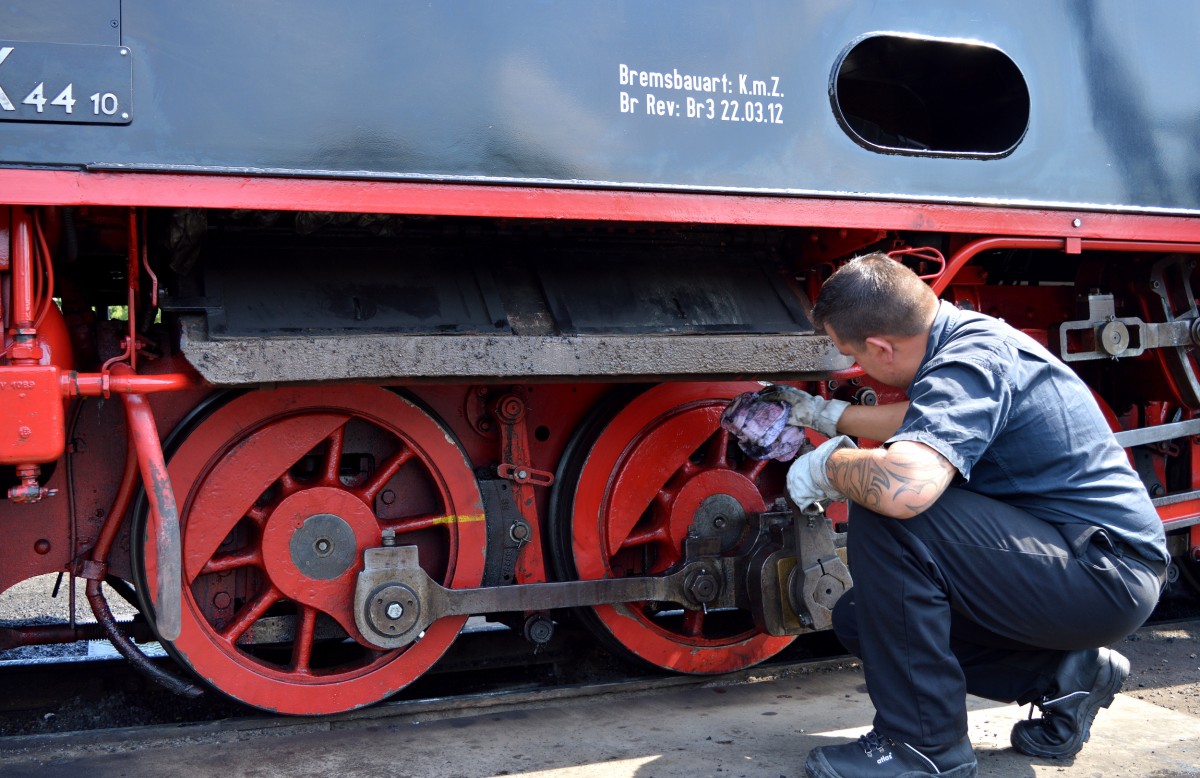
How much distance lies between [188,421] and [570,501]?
1056 millimetres

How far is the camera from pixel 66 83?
1944 mm

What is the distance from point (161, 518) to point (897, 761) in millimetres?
1657

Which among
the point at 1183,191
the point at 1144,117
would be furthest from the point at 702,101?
the point at 1183,191

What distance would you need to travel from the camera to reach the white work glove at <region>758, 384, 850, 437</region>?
105 inches

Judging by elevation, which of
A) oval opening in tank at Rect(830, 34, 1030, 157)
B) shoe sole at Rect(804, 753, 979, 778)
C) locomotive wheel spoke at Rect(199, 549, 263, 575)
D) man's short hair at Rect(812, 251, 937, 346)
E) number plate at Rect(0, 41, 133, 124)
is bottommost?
shoe sole at Rect(804, 753, 979, 778)

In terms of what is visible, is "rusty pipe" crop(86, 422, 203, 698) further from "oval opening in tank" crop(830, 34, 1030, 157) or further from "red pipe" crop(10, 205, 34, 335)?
"oval opening in tank" crop(830, 34, 1030, 157)

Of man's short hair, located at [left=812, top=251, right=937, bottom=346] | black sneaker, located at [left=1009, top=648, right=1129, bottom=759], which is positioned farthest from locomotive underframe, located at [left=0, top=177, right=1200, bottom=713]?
black sneaker, located at [left=1009, top=648, right=1129, bottom=759]

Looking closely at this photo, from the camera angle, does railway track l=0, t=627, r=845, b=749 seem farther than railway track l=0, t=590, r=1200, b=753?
Yes

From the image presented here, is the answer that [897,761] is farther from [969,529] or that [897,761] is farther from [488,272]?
[488,272]

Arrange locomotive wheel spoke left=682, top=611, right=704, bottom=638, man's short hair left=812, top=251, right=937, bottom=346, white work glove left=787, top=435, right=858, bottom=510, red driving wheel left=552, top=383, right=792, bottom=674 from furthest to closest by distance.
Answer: locomotive wheel spoke left=682, top=611, right=704, bottom=638 → red driving wheel left=552, top=383, right=792, bottom=674 → white work glove left=787, top=435, right=858, bottom=510 → man's short hair left=812, top=251, right=937, bottom=346

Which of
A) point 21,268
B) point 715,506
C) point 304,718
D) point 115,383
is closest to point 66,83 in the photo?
point 21,268

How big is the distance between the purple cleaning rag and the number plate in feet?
5.28

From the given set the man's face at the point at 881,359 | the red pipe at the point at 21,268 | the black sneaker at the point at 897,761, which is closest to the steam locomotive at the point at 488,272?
the red pipe at the point at 21,268

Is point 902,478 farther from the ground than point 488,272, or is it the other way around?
point 488,272
